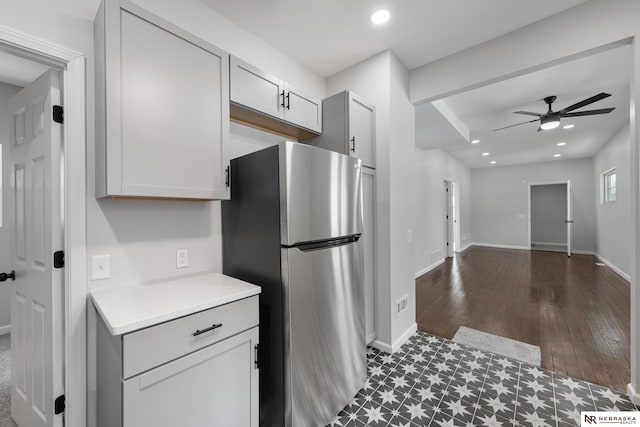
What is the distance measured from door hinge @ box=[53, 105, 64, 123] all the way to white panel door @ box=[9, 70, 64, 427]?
21mm

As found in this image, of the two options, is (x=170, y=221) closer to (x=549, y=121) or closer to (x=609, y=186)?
(x=549, y=121)

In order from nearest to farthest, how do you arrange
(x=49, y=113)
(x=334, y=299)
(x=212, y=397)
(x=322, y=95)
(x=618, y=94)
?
(x=212, y=397)
(x=49, y=113)
(x=334, y=299)
(x=322, y=95)
(x=618, y=94)

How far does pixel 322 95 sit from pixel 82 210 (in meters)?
2.34

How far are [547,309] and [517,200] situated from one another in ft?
20.5

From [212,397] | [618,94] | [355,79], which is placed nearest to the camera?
[212,397]

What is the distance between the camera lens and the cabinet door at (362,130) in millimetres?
2254

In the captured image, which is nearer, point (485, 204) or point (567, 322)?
point (567, 322)

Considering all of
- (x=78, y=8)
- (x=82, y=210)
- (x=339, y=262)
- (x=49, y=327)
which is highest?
(x=78, y=8)

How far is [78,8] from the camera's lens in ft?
4.47

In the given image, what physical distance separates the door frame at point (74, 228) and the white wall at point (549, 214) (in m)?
11.6

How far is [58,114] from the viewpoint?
4.42 feet

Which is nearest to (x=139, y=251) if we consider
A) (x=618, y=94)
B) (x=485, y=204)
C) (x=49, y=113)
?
(x=49, y=113)

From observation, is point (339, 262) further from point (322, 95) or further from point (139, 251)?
point (322, 95)

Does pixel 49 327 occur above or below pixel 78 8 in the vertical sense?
below
